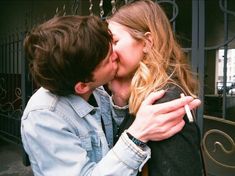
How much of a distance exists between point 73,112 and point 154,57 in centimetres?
43

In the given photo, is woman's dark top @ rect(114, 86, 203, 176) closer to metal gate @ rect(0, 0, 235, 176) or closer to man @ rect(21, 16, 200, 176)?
man @ rect(21, 16, 200, 176)

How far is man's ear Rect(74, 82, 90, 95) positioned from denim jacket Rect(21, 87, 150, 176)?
0.04m

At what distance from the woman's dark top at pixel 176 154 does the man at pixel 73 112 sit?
4cm

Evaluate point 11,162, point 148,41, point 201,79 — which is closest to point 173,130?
point 148,41

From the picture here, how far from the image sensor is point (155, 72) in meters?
1.30

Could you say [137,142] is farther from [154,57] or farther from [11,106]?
[11,106]

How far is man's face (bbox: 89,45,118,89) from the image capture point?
1.32m

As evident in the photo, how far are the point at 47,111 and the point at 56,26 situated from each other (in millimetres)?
337

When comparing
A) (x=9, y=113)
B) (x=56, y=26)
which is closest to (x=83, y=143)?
(x=56, y=26)

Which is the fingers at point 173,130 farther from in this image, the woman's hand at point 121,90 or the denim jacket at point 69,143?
the woman's hand at point 121,90

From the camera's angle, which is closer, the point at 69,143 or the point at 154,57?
the point at 69,143

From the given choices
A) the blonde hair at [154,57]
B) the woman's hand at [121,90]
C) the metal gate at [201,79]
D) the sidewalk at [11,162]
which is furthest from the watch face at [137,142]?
the sidewalk at [11,162]

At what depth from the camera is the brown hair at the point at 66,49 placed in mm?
1193

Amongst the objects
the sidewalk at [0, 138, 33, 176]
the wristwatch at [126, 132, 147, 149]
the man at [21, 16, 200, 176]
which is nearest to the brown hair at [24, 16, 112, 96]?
the man at [21, 16, 200, 176]
